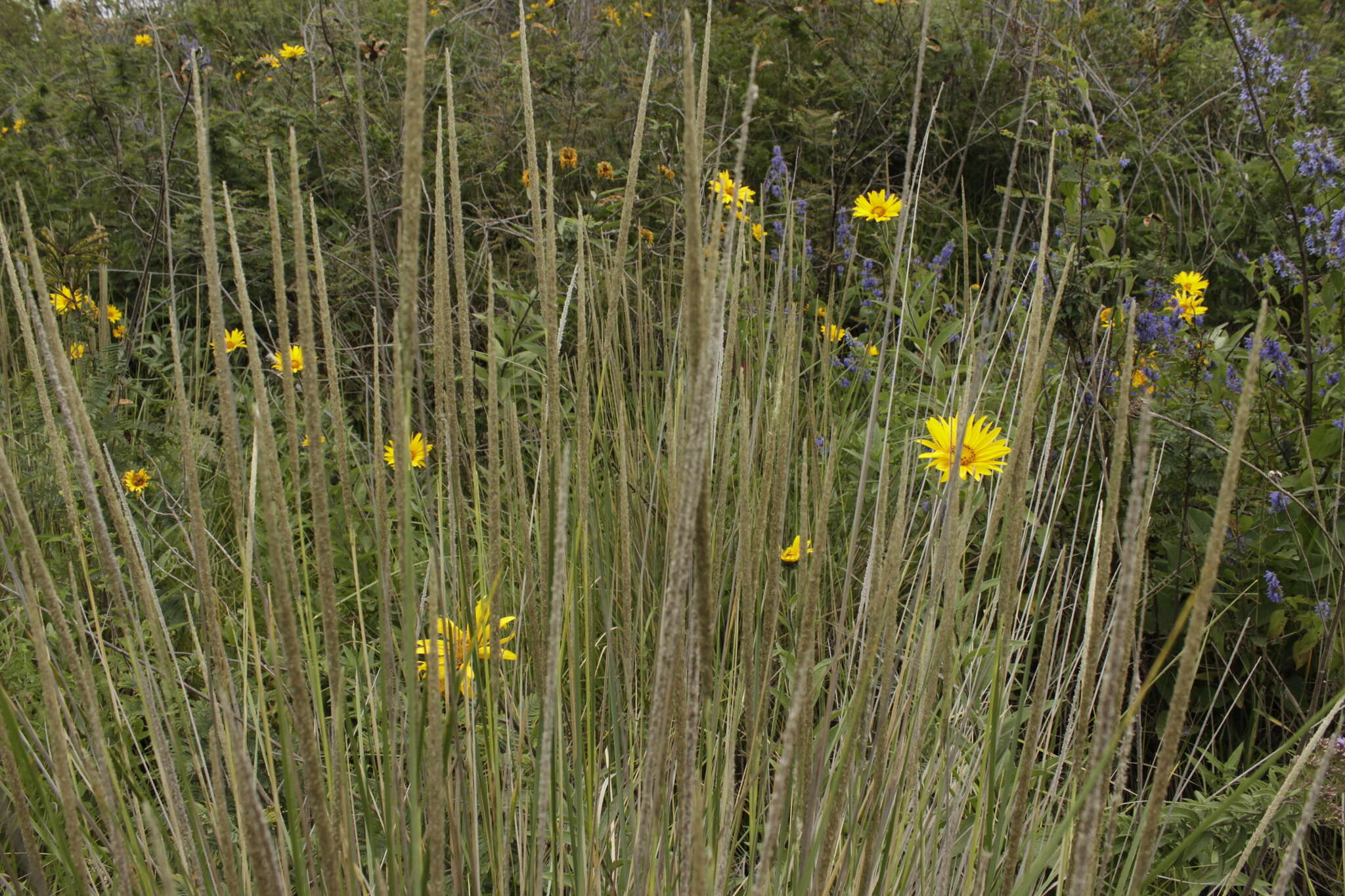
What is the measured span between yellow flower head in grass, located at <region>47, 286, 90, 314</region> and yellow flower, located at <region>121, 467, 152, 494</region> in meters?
0.62

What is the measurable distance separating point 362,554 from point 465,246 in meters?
1.40

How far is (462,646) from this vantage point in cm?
77

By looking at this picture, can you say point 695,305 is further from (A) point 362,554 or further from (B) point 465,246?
(B) point 465,246

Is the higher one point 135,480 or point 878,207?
point 878,207

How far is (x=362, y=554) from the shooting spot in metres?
1.76

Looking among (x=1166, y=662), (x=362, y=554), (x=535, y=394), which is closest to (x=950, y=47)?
(x=535, y=394)

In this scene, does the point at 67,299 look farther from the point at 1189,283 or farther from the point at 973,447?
the point at 1189,283

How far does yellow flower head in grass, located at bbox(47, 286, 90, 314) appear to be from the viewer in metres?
2.16

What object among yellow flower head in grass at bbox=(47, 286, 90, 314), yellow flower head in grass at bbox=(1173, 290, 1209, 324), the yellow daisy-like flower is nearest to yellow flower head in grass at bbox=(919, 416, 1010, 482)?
yellow flower head in grass at bbox=(1173, 290, 1209, 324)

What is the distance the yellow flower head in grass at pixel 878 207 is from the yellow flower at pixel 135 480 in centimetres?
168

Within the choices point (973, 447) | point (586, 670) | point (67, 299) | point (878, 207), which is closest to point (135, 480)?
point (67, 299)

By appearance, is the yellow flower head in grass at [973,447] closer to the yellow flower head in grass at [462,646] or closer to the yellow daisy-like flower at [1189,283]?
the yellow flower head in grass at [462,646]

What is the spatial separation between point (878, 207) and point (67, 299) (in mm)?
1961

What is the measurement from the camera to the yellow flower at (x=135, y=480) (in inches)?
69.4
